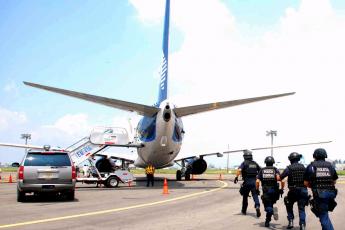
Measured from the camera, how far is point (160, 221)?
11.0m

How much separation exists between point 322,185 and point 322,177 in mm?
161

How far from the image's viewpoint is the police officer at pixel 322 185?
27.5 feet

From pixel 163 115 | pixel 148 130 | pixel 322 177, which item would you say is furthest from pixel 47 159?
pixel 148 130

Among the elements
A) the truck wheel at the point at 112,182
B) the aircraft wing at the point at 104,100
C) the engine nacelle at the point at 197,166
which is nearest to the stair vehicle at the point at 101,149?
the truck wheel at the point at 112,182

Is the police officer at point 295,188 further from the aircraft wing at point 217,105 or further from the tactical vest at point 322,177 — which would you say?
the aircraft wing at point 217,105

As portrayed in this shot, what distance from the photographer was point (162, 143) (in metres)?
28.0

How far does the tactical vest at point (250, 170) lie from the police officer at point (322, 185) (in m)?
4.12

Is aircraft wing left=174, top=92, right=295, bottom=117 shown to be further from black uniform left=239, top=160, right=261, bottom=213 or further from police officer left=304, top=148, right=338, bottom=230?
police officer left=304, top=148, right=338, bottom=230

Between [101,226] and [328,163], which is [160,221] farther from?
[328,163]

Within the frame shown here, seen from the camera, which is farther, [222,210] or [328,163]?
[222,210]

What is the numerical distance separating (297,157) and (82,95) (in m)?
11.9

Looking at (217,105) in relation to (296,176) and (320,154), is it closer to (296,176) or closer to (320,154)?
(296,176)

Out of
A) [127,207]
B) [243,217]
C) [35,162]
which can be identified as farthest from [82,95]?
[243,217]

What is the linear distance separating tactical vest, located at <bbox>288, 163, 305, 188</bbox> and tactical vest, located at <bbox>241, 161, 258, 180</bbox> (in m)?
2.48
